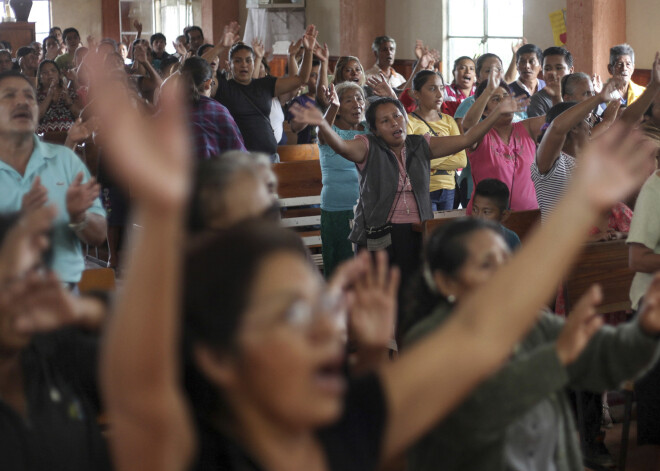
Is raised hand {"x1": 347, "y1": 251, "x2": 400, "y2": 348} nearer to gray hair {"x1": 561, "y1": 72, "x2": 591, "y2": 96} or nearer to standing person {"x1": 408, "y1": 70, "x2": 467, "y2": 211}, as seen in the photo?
standing person {"x1": 408, "y1": 70, "x2": 467, "y2": 211}

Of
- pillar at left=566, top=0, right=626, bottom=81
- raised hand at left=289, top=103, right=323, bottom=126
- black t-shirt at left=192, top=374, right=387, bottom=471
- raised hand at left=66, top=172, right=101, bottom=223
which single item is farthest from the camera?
pillar at left=566, top=0, right=626, bottom=81

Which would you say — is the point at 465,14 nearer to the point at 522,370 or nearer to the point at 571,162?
the point at 571,162

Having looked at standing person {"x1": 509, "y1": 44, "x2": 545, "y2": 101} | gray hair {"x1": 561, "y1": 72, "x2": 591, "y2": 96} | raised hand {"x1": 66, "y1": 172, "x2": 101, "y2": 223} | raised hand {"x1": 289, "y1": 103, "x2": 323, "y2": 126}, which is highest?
standing person {"x1": 509, "y1": 44, "x2": 545, "y2": 101}

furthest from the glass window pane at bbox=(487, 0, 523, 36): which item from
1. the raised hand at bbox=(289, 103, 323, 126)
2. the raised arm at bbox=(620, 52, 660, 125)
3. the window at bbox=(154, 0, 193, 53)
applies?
the window at bbox=(154, 0, 193, 53)

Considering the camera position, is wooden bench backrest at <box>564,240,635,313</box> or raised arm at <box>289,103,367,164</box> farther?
raised arm at <box>289,103,367,164</box>

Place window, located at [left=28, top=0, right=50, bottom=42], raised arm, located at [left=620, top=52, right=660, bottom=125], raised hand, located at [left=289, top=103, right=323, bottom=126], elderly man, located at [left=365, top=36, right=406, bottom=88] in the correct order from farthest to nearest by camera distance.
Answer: window, located at [left=28, top=0, right=50, bottom=42] < elderly man, located at [left=365, top=36, right=406, bottom=88] < raised arm, located at [left=620, top=52, right=660, bottom=125] < raised hand, located at [left=289, top=103, right=323, bottom=126]

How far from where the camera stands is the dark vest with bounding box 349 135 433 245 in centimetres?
380

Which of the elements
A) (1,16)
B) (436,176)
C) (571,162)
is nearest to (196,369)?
(571,162)

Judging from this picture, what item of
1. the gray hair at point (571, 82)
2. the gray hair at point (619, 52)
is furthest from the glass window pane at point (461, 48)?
the gray hair at point (571, 82)

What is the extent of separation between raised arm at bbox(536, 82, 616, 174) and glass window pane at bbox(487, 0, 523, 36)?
20.9 feet

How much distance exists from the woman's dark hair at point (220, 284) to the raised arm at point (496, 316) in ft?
0.72

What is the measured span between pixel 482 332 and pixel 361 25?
1043 centimetres

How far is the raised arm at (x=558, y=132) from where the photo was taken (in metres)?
3.58

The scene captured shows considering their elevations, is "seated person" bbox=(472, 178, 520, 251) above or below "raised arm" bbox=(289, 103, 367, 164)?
below
